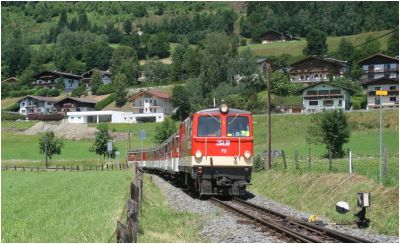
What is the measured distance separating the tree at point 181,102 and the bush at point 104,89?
39.5m

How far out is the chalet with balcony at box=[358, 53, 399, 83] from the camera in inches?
4518

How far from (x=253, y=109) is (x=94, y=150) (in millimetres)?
30742

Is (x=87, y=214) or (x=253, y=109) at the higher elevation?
(x=253, y=109)

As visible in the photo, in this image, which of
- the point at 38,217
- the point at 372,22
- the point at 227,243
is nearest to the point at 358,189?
the point at 227,243

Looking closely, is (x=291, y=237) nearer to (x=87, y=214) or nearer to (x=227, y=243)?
(x=227, y=243)

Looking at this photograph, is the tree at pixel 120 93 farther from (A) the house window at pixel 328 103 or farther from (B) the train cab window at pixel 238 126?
(B) the train cab window at pixel 238 126

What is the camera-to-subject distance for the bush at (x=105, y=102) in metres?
127

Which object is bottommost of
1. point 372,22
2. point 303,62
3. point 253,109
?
point 253,109

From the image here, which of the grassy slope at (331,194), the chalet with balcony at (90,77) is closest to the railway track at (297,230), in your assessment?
the grassy slope at (331,194)

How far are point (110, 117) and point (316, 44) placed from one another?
64.4 m

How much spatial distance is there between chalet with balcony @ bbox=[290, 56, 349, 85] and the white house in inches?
2101

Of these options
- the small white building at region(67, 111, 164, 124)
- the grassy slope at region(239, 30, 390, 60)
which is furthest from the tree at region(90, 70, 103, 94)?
the grassy slope at region(239, 30, 390, 60)

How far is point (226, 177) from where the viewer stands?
20047 millimetres

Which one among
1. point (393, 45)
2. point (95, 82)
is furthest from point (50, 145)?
point (393, 45)
